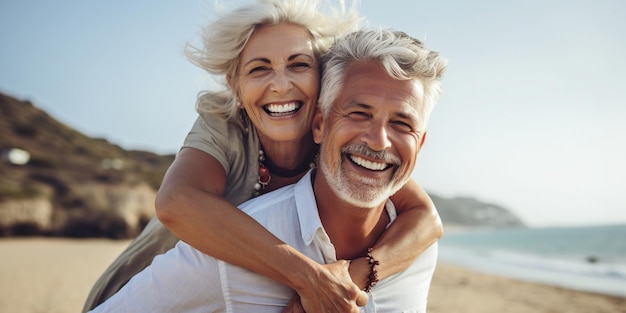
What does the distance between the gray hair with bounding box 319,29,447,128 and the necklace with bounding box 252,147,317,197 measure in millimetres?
634

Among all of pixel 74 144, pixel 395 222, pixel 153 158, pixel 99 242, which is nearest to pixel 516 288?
pixel 395 222

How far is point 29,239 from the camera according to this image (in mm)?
18422

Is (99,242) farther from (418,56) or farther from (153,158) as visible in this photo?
(153,158)

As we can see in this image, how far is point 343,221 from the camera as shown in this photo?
2.86m

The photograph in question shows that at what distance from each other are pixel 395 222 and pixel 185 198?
1.23 meters

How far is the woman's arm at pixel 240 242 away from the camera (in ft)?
7.78

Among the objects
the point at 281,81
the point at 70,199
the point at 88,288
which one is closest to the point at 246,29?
the point at 281,81

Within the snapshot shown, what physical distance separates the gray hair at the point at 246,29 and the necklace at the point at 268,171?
1.31ft

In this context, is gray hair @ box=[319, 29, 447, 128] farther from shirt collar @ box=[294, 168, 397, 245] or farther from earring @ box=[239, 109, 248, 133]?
earring @ box=[239, 109, 248, 133]

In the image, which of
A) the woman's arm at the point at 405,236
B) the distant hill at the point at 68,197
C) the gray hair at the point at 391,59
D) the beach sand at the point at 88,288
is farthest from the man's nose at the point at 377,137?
the distant hill at the point at 68,197

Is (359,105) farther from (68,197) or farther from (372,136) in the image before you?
(68,197)

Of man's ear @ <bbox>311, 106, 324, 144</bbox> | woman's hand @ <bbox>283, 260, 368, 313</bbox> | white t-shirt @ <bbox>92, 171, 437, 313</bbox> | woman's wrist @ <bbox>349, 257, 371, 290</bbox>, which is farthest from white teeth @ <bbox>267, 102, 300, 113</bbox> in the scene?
woman's hand @ <bbox>283, 260, 368, 313</bbox>

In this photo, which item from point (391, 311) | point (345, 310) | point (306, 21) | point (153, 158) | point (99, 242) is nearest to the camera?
point (345, 310)

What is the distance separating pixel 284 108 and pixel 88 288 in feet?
31.3
